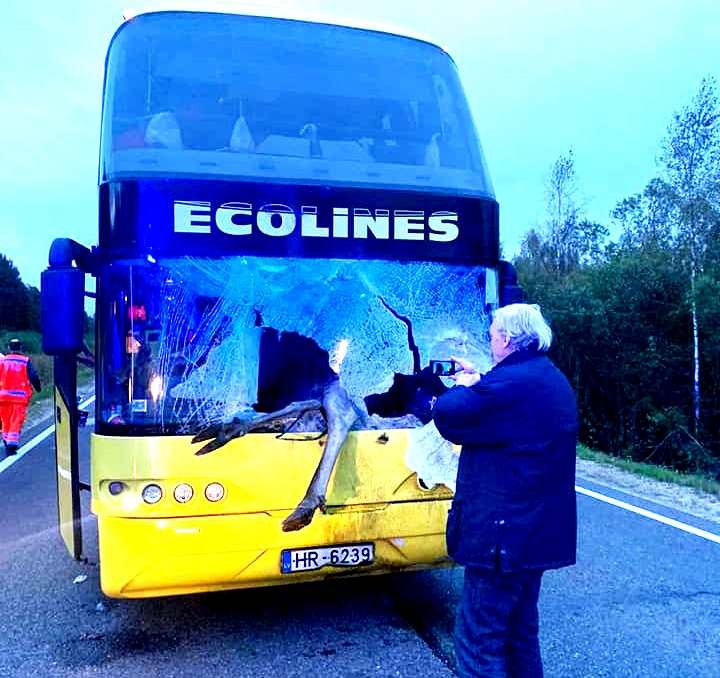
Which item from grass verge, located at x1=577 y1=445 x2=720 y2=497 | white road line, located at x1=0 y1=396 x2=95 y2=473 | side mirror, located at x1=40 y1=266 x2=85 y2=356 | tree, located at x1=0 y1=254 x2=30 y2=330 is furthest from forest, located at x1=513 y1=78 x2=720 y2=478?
tree, located at x1=0 y1=254 x2=30 y2=330

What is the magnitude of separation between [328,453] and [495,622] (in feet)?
4.29

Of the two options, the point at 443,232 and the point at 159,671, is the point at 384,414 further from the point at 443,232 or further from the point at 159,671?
the point at 159,671

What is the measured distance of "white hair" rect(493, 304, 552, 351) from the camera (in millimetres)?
2951

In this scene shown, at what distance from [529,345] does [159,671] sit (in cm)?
257

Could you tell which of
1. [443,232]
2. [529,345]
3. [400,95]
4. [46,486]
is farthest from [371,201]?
[46,486]

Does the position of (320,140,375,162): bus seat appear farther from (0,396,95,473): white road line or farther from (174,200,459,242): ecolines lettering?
(0,396,95,473): white road line

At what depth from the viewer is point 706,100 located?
2142cm

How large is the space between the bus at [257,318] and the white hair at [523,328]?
1.23 m

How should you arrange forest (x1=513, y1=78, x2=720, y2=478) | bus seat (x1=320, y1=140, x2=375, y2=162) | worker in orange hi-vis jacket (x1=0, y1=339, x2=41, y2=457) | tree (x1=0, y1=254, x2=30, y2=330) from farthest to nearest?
tree (x1=0, y1=254, x2=30, y2=330) → forest (x1=513, y1=78, x2=720, y2=478) → worker in orange hi-vis jacket (x1=0, y1=339, x2=41, y2=457) → bus seat (x1=320, y1=140, x2=375, y2=162)

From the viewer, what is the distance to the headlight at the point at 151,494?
375 cm

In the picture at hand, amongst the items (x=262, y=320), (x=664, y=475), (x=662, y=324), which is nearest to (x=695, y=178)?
(x=662, y=324)

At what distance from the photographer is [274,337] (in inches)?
156

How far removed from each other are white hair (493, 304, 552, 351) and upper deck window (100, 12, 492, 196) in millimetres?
1539

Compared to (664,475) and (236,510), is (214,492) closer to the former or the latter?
(236,510)
